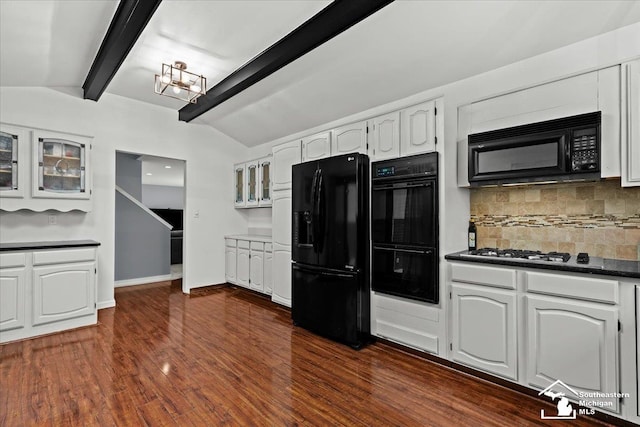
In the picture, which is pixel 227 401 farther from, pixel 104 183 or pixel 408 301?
pixel 104 183

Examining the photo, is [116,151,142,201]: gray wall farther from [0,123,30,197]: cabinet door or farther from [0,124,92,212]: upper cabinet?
[0,123,30,197]: cabinet door

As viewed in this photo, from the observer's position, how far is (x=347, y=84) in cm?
339

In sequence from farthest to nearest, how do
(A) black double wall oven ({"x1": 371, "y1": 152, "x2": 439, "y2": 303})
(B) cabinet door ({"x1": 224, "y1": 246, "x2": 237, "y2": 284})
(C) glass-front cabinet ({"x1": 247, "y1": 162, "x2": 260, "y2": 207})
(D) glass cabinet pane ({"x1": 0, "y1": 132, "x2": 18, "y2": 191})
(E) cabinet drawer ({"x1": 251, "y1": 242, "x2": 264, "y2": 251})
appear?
1. (B) cabinet door ({"x1": 224, "y1": 246, "x2": 237, "y2": 284})
2. (C) glass-front cabinet ({"x1": 247, "y1": 162, "x2": 260, "y2": 207})
3. (E) cabinet drawer ({"x1": 251, "y1": 242, "x2": 264, "y2": 251})
4. (D) glass cabinet pane ({"x1": 0, "y1": 132, "x2": 18, "y2": 191})
5. (A) black double wall oven ({"x1": 371, "y1": 152, "x2": 439, "y2": 303})

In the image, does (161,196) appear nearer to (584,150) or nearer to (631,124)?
(584,150)

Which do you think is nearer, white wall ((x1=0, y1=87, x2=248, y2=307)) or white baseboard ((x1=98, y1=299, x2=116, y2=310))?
white wall ((x1=0, y1=87, x2=248, y2=307))

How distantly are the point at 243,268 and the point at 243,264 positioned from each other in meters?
0.06

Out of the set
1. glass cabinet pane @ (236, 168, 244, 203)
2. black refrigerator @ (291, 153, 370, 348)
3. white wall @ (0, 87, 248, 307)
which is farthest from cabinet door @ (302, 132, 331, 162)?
white wall @ (0, 87, 248, 307)

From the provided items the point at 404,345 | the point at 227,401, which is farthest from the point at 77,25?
the point at 404,345

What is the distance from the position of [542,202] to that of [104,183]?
16.9ft

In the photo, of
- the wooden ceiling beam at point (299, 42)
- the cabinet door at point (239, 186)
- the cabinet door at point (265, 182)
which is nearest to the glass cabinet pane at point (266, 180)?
the cabinet door at point (265, 182)

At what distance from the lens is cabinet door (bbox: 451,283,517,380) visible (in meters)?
2.24

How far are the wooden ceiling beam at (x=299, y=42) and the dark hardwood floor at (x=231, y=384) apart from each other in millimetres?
2695

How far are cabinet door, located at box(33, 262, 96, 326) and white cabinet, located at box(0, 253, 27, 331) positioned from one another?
10cm

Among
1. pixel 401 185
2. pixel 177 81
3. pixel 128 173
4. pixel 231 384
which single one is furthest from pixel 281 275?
pixel 128 173
